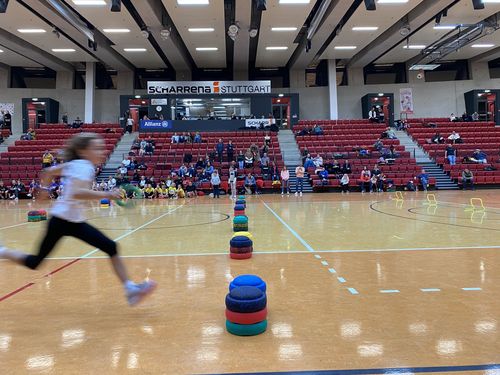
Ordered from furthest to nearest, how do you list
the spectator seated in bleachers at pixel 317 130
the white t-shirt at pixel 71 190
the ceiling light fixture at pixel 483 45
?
1. the spectator seated in bleachers at pixel 317 130
2. the ceiling light fixture at pixel 483 45
3. the white t-shirt at pixel 71 190

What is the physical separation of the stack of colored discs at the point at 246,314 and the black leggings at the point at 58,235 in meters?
1.31

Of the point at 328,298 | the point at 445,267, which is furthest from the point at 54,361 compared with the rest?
the point at 445,267

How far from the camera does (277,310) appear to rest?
10.9 ft

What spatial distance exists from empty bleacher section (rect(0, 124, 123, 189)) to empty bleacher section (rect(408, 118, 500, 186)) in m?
22.3

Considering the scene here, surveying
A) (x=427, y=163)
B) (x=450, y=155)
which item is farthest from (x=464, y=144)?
(x=427, y=163)

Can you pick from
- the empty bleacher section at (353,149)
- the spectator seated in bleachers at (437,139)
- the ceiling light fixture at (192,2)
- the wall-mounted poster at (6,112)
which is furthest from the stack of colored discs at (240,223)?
the wall-mounted poster at (6,112)

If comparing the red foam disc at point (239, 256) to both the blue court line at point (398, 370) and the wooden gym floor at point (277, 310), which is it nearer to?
the wooden gym floor at point (277, 310)

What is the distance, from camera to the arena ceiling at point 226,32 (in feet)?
62.9

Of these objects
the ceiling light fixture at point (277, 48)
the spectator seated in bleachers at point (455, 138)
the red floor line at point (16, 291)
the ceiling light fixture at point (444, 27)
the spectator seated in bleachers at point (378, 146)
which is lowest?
the red floor line at point (16, 291)

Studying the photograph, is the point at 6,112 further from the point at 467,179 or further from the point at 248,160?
the point at 467,179

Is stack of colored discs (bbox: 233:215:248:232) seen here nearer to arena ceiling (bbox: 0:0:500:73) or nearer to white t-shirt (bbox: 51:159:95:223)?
white t-shirt (bbox: 51:159:95:223)

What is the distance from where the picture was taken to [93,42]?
2219 centimetres

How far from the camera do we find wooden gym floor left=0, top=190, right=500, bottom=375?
2.42 meters

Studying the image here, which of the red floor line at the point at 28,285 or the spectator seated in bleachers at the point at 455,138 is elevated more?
the spectator seated in bleachers at the point at 455,138
